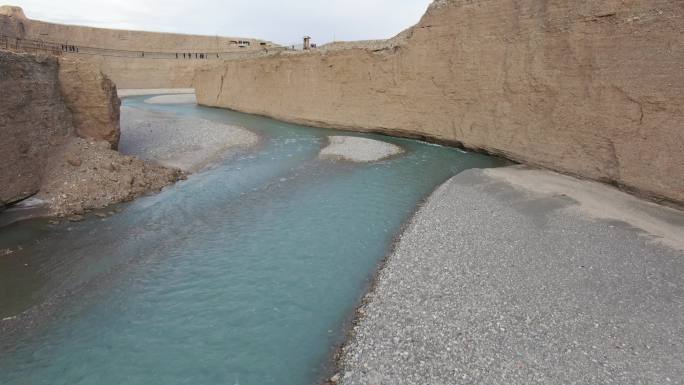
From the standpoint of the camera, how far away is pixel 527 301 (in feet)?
17.2

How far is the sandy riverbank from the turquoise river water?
0.71 m

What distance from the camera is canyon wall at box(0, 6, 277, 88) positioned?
4881 cm

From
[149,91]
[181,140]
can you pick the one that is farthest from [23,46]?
[149,91]

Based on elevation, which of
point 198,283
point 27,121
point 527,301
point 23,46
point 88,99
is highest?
point 23,46

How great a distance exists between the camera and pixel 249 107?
28.6 meters

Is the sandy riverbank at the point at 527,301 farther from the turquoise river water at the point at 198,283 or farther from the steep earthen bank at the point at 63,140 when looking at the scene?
the steep earthen bank at the point at 63,140

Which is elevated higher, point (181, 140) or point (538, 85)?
point (538, 85)

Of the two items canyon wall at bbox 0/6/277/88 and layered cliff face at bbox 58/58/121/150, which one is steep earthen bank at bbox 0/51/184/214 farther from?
canyon wall at bbox 0/6/277/88

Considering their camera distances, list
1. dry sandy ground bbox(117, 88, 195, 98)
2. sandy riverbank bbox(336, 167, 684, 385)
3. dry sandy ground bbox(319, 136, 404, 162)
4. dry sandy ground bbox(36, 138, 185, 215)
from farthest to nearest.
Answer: dry sandy ground bbox(117, 88, 195, 98) → dry sandy ground bbox(319, 136, 404, 162) → dry sandy ground bbox(36, 138, 185, 215) → sandy riverbank bbox(336, 167, 684, 385)

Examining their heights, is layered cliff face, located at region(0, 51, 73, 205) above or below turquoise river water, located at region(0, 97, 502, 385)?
above

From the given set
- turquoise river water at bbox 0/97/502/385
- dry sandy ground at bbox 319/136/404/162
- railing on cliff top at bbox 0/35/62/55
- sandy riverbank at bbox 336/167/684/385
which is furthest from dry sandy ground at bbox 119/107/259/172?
sandy riverbank at bbox 336/167/684/385

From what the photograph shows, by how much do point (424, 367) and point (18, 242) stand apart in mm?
8413

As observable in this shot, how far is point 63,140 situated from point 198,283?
769 centimetres

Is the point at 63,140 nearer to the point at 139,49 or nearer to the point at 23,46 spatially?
the point at 23,46
